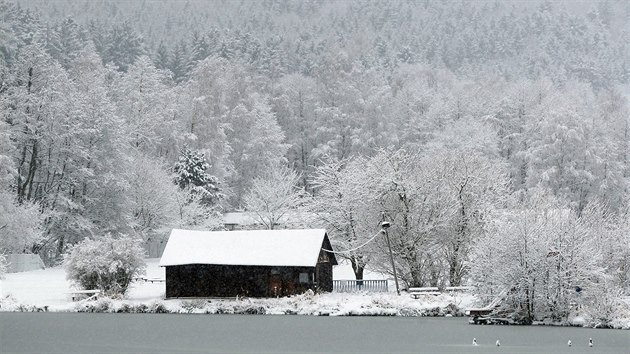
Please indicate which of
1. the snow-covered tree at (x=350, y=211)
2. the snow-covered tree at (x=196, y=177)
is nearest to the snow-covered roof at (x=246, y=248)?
the snow-covered tree at (x=350, y=211)

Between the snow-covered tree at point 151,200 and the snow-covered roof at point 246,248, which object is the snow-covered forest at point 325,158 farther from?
the snow-covered roof at point 246,248

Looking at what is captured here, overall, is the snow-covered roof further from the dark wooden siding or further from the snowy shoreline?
the snowy shoreline

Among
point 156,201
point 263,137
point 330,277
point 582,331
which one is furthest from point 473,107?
point 582,331

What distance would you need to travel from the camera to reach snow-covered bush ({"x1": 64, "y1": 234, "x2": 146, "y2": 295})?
53.2 metres

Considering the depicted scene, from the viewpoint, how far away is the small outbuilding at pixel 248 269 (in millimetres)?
53969

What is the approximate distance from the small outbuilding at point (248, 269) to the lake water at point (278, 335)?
7.52 metres

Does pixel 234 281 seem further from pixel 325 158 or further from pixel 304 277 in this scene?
pixel 325 158

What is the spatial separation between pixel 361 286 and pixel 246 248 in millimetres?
7497

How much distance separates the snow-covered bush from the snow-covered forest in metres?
8.45

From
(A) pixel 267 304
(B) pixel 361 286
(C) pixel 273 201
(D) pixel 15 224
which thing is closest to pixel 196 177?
(C) pixel 273 201

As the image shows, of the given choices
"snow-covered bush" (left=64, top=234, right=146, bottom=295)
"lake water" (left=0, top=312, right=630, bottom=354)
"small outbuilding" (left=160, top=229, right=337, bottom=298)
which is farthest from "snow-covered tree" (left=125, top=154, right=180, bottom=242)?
"lake water" (left=0, top=312, right=630, bottom=354)

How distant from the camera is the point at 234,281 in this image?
5422 cm

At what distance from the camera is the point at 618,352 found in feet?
102

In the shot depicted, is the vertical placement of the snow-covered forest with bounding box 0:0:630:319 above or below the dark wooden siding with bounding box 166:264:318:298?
above
